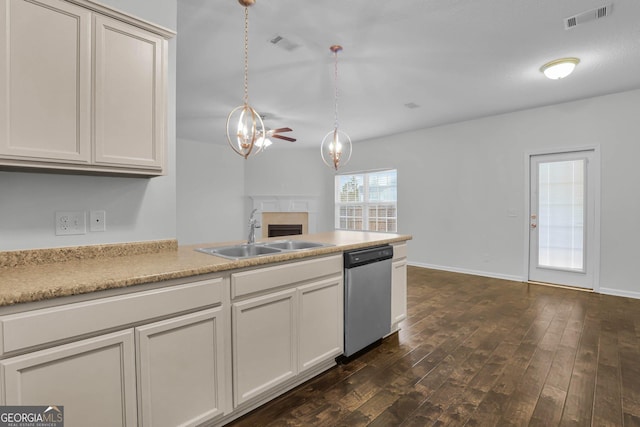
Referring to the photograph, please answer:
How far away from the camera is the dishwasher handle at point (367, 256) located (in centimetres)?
229

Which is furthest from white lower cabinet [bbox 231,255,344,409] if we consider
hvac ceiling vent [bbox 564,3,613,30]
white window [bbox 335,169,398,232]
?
white window [bbox 335,169,398,232]

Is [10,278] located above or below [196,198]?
below

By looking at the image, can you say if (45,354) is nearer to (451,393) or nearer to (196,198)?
(451,393)

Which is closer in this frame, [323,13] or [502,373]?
[502,373]

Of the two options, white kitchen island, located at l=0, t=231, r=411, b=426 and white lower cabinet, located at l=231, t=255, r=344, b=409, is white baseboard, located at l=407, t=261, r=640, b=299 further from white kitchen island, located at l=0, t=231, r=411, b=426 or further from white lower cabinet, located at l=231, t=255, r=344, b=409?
white kitchen island, located at l=0, t=231, r=411, b=426

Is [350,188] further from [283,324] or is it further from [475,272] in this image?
[283,324]

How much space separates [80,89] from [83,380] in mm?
1305

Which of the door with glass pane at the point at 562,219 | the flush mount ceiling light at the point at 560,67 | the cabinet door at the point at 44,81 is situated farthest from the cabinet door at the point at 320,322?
the door with glass pane at the point at 562,219

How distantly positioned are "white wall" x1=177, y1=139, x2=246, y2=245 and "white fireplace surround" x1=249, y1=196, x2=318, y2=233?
428mm

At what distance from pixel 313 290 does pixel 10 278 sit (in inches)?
58.2

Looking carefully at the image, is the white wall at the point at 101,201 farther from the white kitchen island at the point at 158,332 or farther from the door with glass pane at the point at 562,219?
the door with glass pane at the point at 562,219

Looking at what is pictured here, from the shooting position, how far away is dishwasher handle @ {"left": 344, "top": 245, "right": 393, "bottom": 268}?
2.29 meters

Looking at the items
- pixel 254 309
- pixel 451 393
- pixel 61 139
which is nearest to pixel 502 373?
pixel 451 393

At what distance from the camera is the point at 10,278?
126 centimetres
